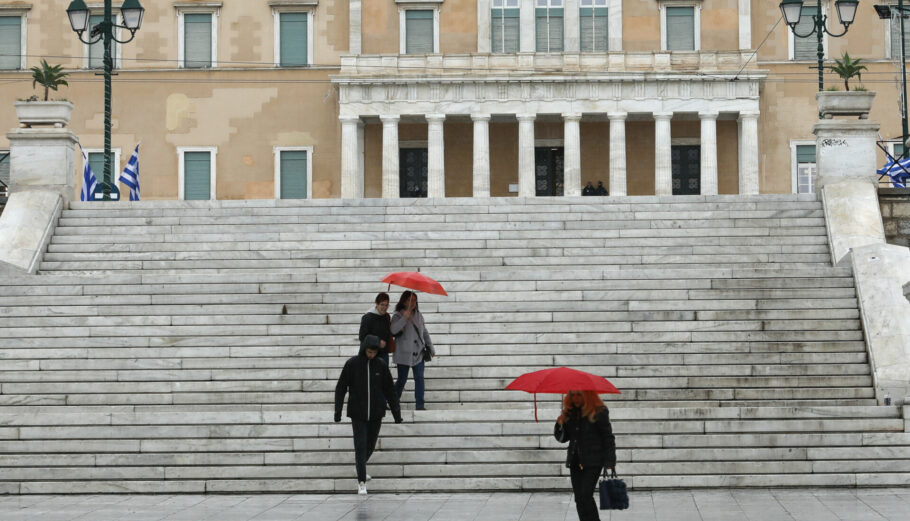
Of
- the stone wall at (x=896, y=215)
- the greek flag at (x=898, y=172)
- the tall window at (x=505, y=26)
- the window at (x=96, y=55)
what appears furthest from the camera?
the window at (x=96, y=55)

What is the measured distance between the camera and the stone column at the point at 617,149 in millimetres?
43906

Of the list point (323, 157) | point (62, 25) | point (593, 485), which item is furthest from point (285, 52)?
point (593, 485)

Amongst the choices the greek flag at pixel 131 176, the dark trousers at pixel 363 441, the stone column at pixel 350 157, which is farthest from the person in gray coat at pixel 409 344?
the stone column at pixel 350 157

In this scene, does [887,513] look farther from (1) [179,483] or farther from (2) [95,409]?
(2) [95,409]

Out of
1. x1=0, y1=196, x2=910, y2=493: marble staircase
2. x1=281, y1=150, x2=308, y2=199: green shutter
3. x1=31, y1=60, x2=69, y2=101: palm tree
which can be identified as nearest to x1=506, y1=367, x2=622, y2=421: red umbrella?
x1=0, y1=196, x2=910, y2=493: marble staircase


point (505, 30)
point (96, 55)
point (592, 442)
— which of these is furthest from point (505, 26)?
point (592, 442)

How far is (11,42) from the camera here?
152 ft

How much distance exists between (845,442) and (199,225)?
38.2ft

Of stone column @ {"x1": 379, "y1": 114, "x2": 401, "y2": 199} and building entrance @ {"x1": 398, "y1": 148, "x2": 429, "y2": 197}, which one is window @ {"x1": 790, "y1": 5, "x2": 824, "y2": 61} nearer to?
building entrance @ {"x1": 398, "y1": 148, "x2": 429, "y2": 197}

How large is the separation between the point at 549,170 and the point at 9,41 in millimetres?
17602

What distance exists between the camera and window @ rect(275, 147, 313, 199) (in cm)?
4566

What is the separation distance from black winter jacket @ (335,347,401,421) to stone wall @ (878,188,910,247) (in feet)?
34.9

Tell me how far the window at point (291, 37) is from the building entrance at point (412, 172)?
4435mm

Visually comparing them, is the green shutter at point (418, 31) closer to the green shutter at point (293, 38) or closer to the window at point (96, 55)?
the green shutter at point (293, 38)
